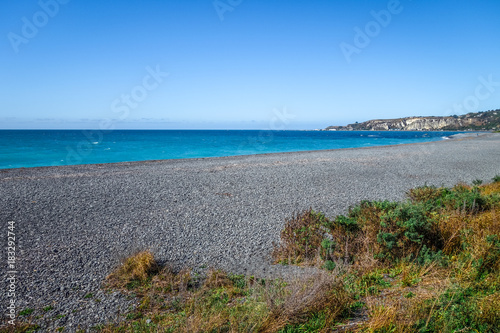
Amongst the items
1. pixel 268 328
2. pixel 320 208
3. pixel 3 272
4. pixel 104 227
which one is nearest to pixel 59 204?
pixel 104 227

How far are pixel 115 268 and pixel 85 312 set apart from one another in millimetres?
1369

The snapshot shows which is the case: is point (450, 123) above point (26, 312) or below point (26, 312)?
above

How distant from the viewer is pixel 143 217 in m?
8.74

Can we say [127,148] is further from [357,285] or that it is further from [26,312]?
[357,285]

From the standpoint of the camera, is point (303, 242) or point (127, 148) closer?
point (303, 242)

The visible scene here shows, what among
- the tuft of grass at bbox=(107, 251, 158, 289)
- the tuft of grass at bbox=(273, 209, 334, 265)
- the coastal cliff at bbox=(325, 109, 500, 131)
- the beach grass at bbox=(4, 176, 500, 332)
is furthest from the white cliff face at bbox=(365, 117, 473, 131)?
the tuft of grass at bbox=(107, 251, 158, 289)

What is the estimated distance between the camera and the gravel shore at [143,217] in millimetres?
4725

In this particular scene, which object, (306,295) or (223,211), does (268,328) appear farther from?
(223,211)

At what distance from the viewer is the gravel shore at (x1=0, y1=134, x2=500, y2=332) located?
4725 mm

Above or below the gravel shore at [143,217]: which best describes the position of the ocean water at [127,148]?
above

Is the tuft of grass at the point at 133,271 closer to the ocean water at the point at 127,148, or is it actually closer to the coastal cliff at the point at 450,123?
the ocean water at the point at 127,148

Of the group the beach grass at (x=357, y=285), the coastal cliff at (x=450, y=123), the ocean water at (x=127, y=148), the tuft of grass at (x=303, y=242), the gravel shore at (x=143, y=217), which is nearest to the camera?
the beach grass at (x=357, y=285)

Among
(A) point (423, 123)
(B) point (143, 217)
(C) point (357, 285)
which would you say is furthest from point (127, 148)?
(A) point (423, 123)

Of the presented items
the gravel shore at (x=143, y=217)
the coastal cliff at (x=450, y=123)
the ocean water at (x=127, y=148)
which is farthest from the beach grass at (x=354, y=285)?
the coastal cliff at (x=450, y=123)
